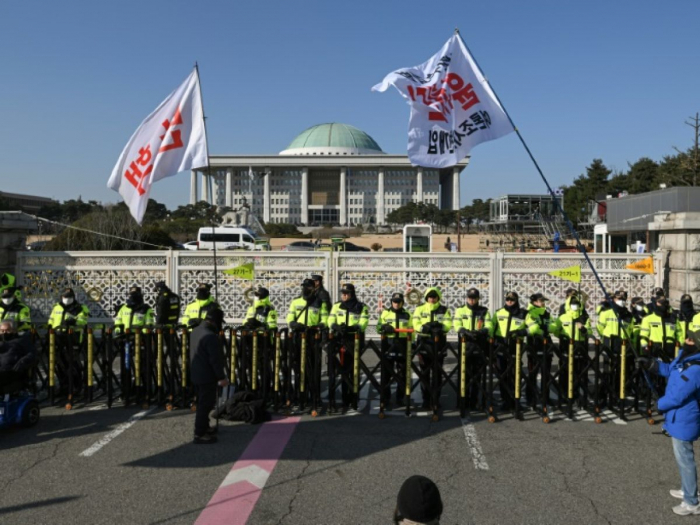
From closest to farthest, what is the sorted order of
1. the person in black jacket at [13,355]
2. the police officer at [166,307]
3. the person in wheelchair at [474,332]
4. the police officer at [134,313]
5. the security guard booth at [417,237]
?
the person in black jacket at [13,355] < the person in wheelchair at [474,332] < the police officer at [134,313] < the police officer at [166,307] < the security guard booth at [417,237]

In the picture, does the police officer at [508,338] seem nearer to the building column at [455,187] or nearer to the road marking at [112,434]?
the road marking at [112,434]

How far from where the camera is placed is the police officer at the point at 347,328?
782cm

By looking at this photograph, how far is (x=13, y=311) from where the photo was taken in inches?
337

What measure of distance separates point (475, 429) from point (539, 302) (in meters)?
2.34

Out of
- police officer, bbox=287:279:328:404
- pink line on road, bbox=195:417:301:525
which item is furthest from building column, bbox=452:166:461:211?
pink line on road, bbox=195:417:301:525

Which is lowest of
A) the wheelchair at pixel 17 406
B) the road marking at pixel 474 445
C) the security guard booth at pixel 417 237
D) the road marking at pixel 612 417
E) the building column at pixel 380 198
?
the road marking at pixel 474 445

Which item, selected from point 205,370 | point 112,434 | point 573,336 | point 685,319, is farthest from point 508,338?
point 112,434

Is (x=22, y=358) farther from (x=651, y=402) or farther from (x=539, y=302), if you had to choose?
(x=651, y=402)

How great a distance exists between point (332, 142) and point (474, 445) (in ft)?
420

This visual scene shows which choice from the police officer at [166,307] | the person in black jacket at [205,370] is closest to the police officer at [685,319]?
the person in black jacket at [205,370]

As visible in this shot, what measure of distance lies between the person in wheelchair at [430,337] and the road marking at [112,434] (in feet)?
11.5

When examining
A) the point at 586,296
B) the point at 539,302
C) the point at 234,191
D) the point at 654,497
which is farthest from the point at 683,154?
the point at 234,191

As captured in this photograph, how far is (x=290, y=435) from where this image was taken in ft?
22.3

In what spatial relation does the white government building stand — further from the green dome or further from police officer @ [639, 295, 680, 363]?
police officer @ [639, 295, 680, 363]
